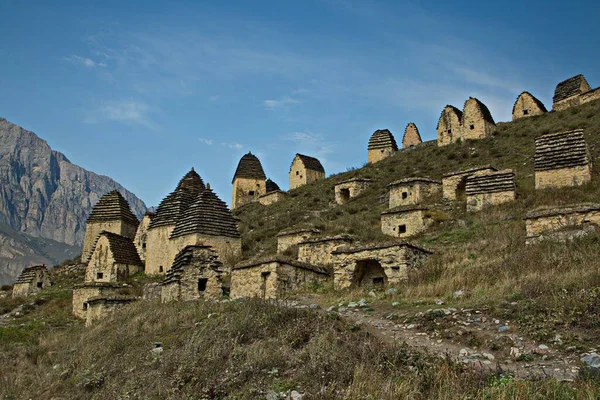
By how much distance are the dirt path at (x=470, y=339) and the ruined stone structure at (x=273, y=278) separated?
4.43 metres

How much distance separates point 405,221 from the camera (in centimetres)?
2397

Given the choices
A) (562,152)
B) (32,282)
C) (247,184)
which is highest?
(247,184)

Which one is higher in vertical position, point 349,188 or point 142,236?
point 349,188

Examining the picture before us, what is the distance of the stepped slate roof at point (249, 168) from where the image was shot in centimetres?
5438

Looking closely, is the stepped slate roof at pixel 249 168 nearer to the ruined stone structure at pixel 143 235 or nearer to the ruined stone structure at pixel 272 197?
the ruined stone structure at pixel 272 197

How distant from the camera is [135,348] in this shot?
12.7 meters

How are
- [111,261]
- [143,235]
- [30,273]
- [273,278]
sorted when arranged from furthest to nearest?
[143,235], [30,273], [111,261], [273,278]

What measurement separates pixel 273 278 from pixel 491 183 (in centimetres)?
1151

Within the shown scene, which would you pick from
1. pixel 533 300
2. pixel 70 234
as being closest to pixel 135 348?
pixel 533 300

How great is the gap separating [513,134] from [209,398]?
36086 millimetres

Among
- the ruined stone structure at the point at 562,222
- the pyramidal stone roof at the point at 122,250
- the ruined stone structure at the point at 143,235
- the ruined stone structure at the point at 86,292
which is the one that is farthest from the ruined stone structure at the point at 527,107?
the ruined stone structure at the point at 86,292

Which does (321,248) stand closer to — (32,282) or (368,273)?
(368,273)

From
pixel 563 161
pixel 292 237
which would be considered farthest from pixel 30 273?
pixel 563 161

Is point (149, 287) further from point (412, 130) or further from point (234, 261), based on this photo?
point (412, 130)
